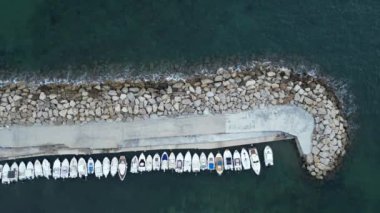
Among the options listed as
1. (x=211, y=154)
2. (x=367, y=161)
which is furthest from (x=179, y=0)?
(x=367, y=161)

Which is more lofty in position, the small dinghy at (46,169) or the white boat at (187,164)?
the small dinghy at (46,169)

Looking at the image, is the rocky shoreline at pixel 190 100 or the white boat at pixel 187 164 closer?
the white boat at pixel 187 164

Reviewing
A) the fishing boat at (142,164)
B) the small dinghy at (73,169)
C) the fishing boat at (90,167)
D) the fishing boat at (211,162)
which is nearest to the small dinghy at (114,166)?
the fishing boat at (90,167)

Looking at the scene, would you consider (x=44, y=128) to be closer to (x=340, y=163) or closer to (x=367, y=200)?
(x=340, y=163)

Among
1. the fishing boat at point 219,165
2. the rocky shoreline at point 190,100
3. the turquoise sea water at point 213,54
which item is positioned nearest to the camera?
the turquoise sea water at point 213,54

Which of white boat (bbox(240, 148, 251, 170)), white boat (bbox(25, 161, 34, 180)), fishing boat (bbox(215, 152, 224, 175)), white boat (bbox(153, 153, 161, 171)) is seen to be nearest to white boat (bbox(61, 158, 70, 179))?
white boat (bbox(25, 161, 34, 180))

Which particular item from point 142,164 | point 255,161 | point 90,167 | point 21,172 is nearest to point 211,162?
point 255,161

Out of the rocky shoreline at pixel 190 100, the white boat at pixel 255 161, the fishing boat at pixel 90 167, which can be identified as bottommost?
the white boat at pixel 255 161

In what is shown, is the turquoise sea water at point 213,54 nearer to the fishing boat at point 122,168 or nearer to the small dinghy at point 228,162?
the fishing boat at point 122,168
